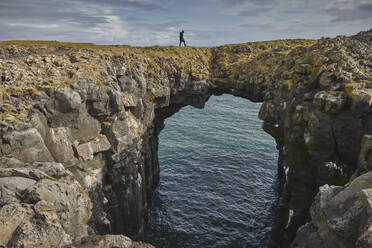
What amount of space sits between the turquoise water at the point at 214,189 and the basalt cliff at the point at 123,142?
3949mm

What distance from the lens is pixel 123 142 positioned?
22.3 m

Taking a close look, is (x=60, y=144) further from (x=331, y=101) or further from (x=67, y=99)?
(x=331, y=101)

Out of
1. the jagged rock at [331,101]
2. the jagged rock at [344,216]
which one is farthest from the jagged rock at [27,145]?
the jagged rock at [331,101]

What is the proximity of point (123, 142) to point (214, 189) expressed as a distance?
64.9ft

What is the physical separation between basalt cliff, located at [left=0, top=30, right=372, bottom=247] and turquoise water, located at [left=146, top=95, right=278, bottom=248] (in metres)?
3.95

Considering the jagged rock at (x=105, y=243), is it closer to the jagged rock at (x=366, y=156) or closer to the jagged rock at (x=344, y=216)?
the jagged rock at (x=344, y=216)

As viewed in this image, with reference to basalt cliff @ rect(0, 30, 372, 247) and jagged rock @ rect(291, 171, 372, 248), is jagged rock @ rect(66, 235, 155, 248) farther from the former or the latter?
jagged rock @ rect(291, 171, 372, 248)

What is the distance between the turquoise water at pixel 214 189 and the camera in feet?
96.0

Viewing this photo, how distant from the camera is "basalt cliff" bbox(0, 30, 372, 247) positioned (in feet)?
33.0

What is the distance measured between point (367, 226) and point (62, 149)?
16.7 m

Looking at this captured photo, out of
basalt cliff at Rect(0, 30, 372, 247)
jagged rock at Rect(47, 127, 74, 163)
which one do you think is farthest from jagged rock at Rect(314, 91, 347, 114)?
jagged rock at Rect(47, 127, 74, 163)

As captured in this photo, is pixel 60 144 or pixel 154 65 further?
pixel 154 65

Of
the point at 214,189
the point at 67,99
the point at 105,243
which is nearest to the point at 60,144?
the point at 67,99

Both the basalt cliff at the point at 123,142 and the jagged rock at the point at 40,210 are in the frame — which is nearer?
the jagged rock at the point at 40,210
